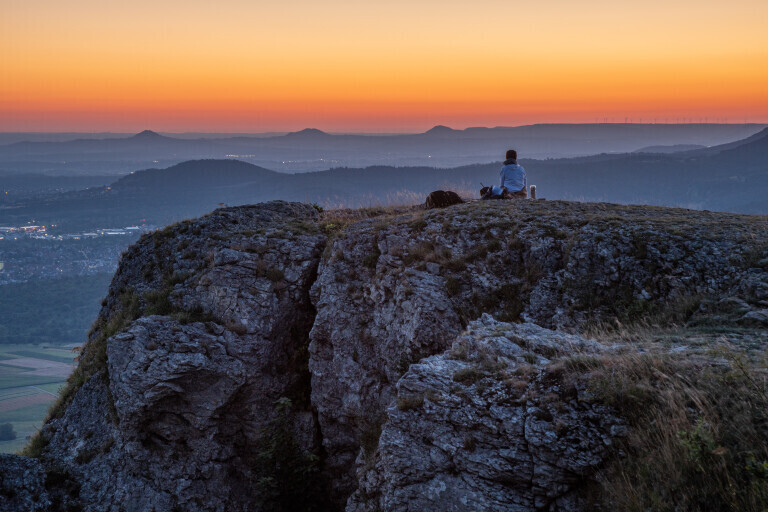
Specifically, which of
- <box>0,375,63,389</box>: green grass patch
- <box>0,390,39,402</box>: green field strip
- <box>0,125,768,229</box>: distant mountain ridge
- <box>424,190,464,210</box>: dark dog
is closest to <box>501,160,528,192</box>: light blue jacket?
<box>424,190,464,210</box>: dark dog

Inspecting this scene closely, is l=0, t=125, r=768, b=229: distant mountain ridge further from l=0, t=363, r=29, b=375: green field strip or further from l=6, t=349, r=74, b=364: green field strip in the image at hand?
l=0, t=363, r=29, b=375: green field strip

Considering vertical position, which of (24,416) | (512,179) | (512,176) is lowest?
(24,416)

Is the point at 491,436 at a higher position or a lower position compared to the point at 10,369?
higher

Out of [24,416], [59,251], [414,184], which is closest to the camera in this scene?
[24,416]

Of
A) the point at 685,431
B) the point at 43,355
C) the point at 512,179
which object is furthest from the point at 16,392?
the point at 685,431

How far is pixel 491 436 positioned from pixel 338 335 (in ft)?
24.9

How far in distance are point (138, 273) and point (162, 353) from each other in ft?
18.8

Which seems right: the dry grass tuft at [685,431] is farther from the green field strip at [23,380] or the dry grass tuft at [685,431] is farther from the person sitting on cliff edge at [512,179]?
the green field strip at [23,380]

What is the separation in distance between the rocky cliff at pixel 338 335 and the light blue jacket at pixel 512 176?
120 inches

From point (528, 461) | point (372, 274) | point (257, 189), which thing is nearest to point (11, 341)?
point (257, 189)

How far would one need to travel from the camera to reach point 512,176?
1922 cm

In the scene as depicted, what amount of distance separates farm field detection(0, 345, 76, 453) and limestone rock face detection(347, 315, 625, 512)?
3728 cm

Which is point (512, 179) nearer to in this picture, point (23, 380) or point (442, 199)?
point (442, 199)

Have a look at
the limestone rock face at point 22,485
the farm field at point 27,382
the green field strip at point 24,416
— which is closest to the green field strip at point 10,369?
the farm field at point 27,382
